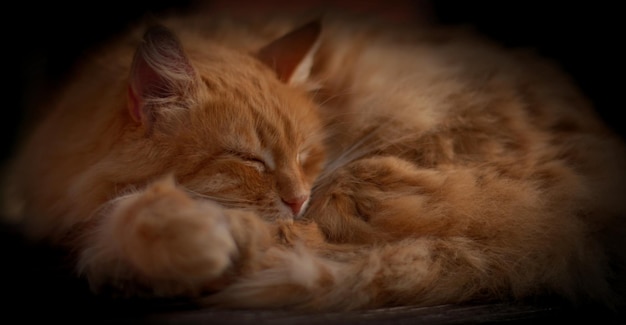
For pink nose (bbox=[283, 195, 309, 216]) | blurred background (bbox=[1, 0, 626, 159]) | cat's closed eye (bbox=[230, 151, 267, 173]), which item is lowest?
pink nose (bbox=[283, 195, 309, 216])

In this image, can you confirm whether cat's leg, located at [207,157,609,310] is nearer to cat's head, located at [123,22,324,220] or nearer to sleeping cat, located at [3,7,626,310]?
sleeping cat, located at [3,7,626,310]

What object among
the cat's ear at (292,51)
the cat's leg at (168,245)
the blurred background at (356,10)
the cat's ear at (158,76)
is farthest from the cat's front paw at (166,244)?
the blurred background at (356,10)

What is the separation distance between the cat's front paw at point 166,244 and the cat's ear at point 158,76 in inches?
9.9

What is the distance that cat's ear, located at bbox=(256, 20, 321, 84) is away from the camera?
5.13 feet

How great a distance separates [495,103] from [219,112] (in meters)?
0.83

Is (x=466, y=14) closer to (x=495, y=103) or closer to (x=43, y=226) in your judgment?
(x=495, y=103)

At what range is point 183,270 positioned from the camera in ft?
3.28

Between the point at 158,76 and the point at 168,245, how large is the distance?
478 millimetres

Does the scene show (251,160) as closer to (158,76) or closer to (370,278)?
(158,76)

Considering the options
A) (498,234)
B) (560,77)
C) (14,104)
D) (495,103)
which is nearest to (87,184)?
(498,234)

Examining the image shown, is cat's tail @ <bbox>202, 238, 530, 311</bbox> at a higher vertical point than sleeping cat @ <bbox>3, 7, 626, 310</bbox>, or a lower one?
lower

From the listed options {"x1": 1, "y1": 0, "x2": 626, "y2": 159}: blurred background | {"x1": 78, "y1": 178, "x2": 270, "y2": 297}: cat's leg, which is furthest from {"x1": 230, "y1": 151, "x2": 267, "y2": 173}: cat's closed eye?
{"x1": 1, "y1": 0, "x2": 626, "y2": 159}: blurred background

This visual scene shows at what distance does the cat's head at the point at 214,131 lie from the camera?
1257 mm

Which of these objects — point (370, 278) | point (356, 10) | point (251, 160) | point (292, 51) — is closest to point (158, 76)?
point (251, 160)
